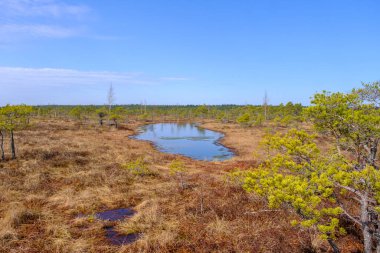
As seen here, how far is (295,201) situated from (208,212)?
7.23m

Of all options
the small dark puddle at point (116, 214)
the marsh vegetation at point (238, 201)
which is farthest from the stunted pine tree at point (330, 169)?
the small dark puddle at point (116, 214)

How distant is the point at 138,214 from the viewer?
11.9 m

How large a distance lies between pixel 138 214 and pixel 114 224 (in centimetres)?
109

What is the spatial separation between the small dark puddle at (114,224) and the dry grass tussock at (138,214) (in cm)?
26

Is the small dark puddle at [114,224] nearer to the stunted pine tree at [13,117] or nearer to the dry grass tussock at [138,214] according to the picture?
the dry grass tussock at [138,214]

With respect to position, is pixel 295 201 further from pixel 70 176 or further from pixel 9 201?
pixel 70 176

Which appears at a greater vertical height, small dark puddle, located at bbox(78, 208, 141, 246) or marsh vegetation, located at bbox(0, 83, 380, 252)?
marsh vegetation, located at bbox(0, 83, 380, 252)

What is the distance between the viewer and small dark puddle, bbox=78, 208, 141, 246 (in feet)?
33.3

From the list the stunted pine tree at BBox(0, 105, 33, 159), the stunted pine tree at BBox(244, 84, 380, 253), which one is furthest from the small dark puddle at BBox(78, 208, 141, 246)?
the stunted pine tree at BBox(0, 105, 33, 159)

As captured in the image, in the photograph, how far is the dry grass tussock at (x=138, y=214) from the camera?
30.8 ft

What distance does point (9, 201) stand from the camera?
13211mm

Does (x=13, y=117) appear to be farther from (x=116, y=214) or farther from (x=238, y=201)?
(x=238, y=201)

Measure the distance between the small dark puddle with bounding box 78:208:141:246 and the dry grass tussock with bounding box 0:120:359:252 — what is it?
0.86ft

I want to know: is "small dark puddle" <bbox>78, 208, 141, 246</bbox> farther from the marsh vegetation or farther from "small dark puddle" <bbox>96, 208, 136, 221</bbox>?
the marsh vegetation
